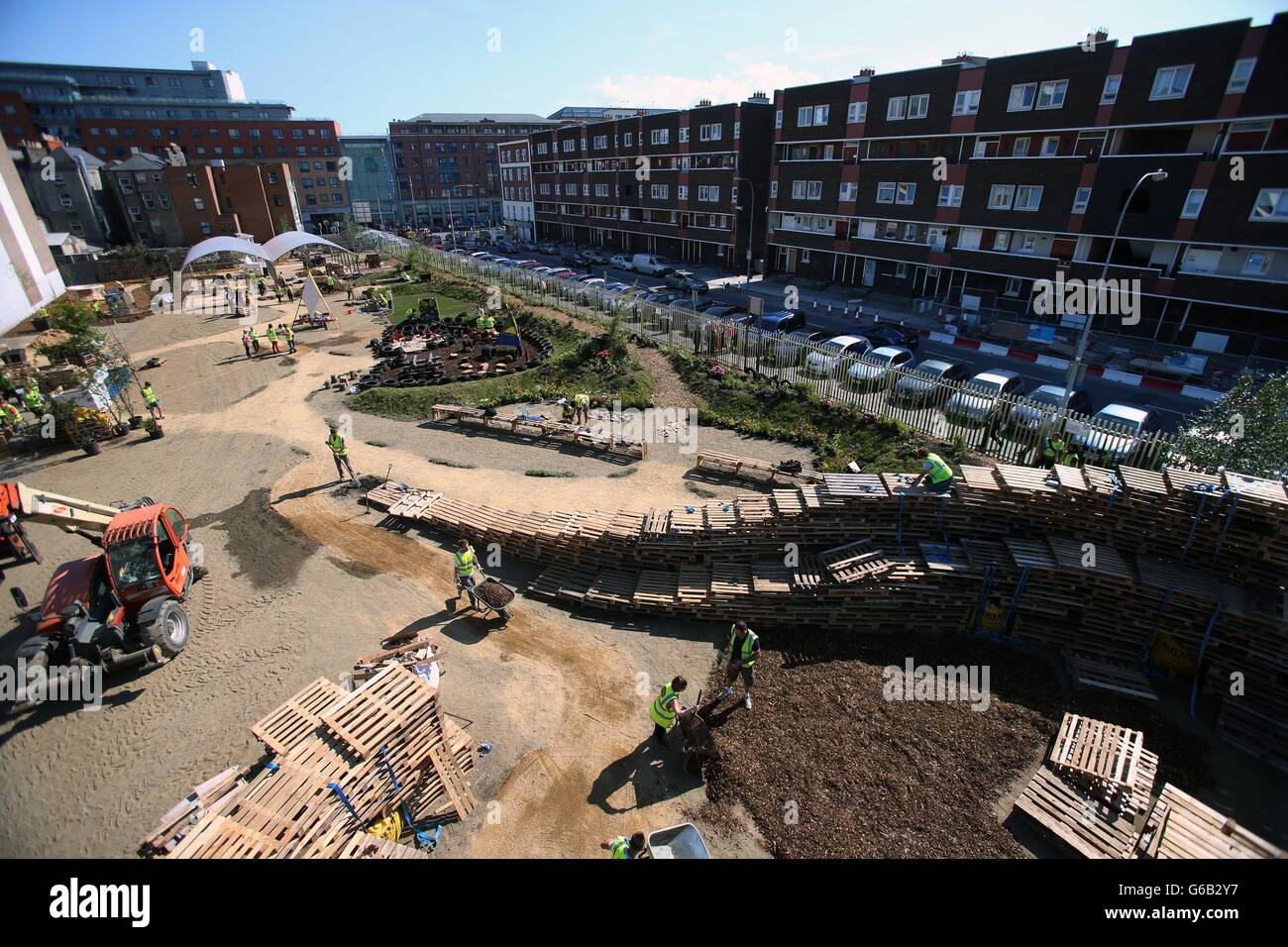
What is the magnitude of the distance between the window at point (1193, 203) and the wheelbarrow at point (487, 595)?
36216 millimetres

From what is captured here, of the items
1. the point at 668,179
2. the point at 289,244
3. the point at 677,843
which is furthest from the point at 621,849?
the point at 668,179

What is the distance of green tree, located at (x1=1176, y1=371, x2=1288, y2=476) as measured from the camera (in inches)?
528

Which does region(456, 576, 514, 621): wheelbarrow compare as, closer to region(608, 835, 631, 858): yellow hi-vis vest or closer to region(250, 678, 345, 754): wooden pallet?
region(250, 678, 345, 754): wooden pallet

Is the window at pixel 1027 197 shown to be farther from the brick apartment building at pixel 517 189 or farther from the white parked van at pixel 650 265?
the brick apartment building at pixel 517 189

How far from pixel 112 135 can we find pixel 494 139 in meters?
54.3

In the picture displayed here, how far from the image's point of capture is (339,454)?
18.8 m

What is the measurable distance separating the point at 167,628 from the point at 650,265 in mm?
49174

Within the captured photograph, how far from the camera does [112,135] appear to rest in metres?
82.9

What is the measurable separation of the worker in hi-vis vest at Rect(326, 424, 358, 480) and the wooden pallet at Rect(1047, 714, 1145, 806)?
1914cm

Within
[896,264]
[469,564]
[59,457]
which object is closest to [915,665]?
[469,564]

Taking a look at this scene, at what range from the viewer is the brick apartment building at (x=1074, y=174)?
27.1m

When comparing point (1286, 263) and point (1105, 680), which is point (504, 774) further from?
point (1286, 263)

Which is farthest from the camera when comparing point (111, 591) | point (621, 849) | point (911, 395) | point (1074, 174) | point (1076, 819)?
point (1074, 174)

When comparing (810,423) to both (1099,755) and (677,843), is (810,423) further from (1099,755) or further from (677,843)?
(677,843)
